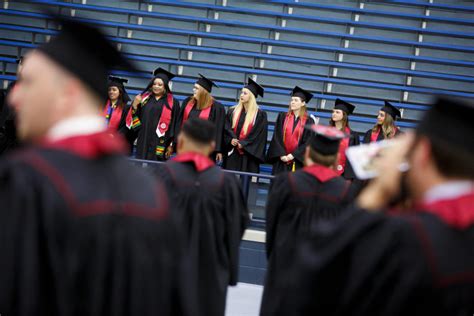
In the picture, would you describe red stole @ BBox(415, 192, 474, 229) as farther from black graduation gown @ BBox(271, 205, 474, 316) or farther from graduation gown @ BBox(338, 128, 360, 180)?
graduation gown @ BBox(338, 128, 360, 180)

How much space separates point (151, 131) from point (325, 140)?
5374 mm

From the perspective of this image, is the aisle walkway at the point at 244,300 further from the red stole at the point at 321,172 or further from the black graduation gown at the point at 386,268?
the black graduation gown at the point at 386,268

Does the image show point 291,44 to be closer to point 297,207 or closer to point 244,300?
point 244,300

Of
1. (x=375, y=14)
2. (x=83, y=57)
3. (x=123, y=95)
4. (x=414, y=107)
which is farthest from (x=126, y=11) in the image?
Answer: (x=83, y=57)

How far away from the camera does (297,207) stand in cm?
405

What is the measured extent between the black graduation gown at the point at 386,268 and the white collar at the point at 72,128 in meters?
0.69

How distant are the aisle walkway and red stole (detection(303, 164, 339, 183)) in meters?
1.80

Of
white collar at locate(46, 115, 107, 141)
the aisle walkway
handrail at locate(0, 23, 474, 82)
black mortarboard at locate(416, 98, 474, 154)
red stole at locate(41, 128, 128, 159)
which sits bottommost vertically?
the aisle walkway

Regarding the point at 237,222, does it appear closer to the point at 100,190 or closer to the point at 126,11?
the point at 100,190

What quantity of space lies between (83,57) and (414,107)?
9.43 metres

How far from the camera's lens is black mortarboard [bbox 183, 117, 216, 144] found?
13.0ft

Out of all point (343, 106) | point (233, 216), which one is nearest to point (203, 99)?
point (343, 106)

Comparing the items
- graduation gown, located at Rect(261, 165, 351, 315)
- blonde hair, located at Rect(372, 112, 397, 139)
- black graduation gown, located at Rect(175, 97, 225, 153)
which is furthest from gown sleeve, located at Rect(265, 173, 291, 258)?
blonde hair, located at Rect(372, 112, 397, 139)

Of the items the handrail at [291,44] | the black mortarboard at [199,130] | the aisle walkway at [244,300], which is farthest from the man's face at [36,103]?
the handrail at [291,44]
